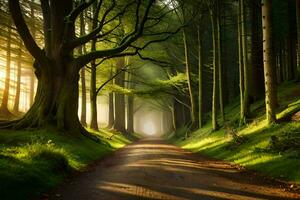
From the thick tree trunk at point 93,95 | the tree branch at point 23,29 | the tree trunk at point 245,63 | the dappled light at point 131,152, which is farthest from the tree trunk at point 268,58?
the thick tree trunk at point 93,95

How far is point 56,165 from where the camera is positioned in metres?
11.2

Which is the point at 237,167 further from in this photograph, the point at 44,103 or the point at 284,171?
the point at 44,103

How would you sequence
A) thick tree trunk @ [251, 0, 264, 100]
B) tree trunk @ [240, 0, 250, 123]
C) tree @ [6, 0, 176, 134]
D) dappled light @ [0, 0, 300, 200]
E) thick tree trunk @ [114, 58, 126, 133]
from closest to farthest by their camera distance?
1. dappled light @ [0, 0, 300, 200]
2. tree @ [6, 0, 176, 134]
3. tree trunk @ [240, 0, 250, 123]
4. thick tree trunk @ [251, 0, 264, 100]
5. thick tree trunk @ [114, 58, 126, 133]

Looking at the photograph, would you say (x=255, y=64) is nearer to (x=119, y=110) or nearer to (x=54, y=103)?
(x=54, y=103)

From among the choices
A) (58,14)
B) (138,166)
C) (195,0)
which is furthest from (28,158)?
(195,0)

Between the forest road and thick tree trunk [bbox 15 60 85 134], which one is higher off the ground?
thick tree trunk [bbox 15 60 85 134]

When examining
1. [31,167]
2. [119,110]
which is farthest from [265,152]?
[119,110]

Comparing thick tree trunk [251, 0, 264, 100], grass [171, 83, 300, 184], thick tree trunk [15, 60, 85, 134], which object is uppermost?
thick tree trunk [251, 0, 264, 100]

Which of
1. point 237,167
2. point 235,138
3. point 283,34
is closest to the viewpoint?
point 237,167

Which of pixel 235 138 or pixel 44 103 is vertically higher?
pixel 44 103

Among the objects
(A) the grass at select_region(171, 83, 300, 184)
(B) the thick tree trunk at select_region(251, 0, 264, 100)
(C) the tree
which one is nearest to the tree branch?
(C) the tree

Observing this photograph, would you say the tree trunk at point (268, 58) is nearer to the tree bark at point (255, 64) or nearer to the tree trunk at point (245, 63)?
the tree trunk at point (245, 63)

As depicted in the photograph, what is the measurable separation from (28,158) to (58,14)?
12790mm

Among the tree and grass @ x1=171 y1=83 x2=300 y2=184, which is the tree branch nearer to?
the tree
